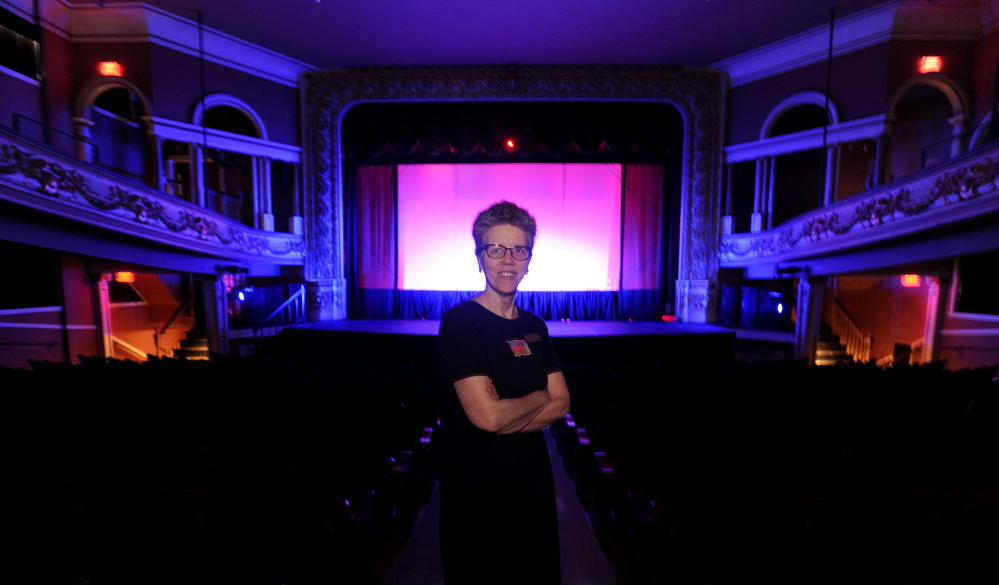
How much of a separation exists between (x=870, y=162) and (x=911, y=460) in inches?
397

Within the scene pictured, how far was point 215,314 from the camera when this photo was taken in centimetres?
866

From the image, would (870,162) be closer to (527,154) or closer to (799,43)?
(799,43)

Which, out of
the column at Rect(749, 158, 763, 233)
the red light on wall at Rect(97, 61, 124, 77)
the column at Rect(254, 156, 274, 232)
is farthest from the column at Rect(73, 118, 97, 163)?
the column at Rect(749, 158, 763, 233)

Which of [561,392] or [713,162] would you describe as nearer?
[561,392]

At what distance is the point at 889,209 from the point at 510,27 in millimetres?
7478

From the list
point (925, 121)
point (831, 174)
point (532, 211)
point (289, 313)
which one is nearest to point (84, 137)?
point (289, 313)

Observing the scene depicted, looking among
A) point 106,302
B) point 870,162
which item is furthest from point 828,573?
point 106,302

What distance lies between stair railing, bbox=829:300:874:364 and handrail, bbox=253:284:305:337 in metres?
13.0

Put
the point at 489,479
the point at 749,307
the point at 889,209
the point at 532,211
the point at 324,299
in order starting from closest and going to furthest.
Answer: the point at 489,479
the point at 889,209
the point at 749,307
the point at 324,299
the point at 532,211

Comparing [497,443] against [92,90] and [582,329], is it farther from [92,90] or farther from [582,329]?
[92,90]

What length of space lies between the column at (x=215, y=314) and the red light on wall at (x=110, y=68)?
4.66 metres

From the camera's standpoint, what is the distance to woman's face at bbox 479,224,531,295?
52.6 inches

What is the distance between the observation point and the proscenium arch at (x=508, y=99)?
10547 millimetres

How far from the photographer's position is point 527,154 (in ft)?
36.3
